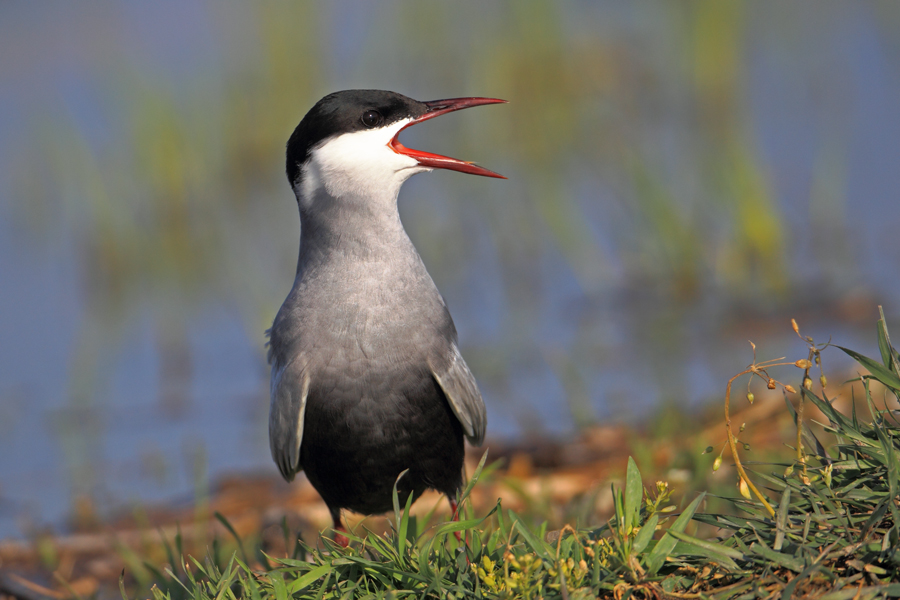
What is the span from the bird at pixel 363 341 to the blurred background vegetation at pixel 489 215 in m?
2.06

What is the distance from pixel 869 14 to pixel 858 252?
15.1ft

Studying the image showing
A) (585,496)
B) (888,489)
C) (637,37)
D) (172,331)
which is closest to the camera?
(888,489)

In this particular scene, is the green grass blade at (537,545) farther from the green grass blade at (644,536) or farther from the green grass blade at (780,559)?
the green grass blade at (780,559)

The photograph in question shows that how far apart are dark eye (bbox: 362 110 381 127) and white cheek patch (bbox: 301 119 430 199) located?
0.03 m

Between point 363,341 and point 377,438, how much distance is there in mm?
355

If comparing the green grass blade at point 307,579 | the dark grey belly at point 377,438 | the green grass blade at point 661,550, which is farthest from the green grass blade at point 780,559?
the dark grey belly at point 377,438

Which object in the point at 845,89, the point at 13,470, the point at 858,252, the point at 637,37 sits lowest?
the point at 13,470

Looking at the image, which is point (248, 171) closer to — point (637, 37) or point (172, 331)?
point (172, 331)

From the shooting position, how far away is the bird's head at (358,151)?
144 inches

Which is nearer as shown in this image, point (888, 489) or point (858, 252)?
point (888, 489)

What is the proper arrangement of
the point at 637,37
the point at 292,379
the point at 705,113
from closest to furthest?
1. the point at 292,379
2. the point at 705,113
3. the point at 637,37

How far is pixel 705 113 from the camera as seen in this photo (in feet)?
29.1

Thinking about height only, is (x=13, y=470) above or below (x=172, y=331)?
below

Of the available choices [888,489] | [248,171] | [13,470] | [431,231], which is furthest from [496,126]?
[888,489]
